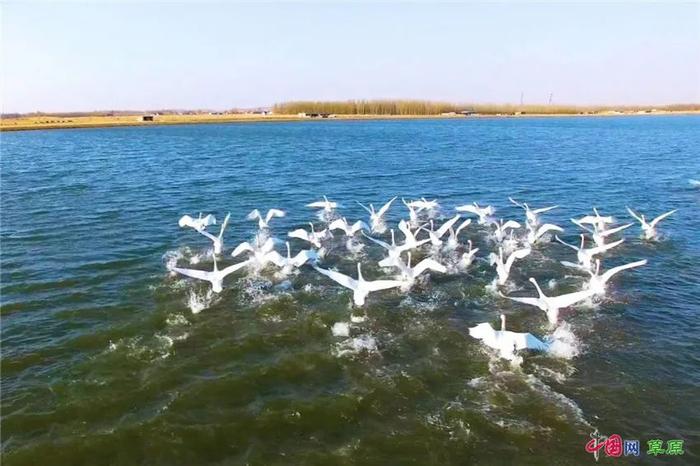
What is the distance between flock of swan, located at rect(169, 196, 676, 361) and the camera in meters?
17.4

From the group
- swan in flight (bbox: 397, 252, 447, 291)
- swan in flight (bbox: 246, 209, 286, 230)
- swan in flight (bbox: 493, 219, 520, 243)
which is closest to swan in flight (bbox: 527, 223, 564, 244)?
swan in flight (bbox: 493, 219, 520, 243)

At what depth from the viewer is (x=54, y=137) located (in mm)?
87812

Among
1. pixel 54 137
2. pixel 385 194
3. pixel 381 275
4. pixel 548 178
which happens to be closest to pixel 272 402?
pixel 381 275

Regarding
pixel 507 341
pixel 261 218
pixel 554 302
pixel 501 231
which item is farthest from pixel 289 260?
pixel 501 231

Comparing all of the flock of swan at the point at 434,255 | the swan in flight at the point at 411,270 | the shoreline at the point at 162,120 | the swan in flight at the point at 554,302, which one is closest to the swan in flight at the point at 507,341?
the flock of swan at the point at 434,255

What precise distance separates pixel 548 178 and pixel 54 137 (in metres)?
83.0

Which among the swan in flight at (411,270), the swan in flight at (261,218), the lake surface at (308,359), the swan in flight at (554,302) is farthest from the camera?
the swan in flight at (261,218)

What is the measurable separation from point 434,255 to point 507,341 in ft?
33.3

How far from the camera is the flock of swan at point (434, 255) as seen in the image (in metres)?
17.4

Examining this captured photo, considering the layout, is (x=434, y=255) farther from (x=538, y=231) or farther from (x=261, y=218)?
(x=261, y=218)

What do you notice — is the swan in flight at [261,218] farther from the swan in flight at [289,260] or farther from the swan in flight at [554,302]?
the swan in flight at [554,302]

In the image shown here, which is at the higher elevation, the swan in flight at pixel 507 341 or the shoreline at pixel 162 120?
the shoreline at pixel 162 120

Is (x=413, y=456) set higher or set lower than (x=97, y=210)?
lower

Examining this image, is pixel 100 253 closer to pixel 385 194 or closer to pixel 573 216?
pixel 385 194
